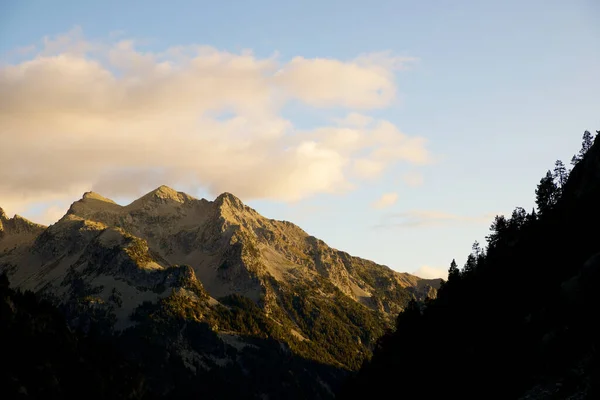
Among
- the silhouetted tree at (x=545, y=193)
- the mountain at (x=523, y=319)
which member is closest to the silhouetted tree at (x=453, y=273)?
the mountain at (x=523, y=319)

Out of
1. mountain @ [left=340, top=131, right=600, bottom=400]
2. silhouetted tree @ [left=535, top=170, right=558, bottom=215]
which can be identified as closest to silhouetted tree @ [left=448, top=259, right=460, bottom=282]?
mountain @ [left=340, top=131, right=600, bottom=400]

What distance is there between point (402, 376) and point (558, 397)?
269 feet

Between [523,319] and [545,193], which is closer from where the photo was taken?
[523,319]

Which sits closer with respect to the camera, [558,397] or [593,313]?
[558,397]

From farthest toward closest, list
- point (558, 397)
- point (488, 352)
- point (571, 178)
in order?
point (571, 178)
point (488, 352)
point (558, 397)

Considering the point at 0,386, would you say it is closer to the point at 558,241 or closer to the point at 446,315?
the point at 446,315

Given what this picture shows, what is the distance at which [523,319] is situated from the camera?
97.8 metres

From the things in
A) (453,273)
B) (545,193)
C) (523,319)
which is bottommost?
(523,319)

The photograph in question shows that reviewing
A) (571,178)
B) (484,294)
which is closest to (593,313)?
(484,294)

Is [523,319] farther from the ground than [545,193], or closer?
closer

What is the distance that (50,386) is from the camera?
140 metres

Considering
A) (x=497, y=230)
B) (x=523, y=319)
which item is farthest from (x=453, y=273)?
(x=523, y=319)

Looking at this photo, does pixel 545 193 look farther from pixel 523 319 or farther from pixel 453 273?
pixel 523 319

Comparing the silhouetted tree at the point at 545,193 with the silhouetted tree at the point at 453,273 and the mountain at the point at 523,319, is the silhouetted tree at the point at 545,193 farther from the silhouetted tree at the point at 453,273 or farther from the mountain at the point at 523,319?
the silhouetted tree at the point at 453,273
